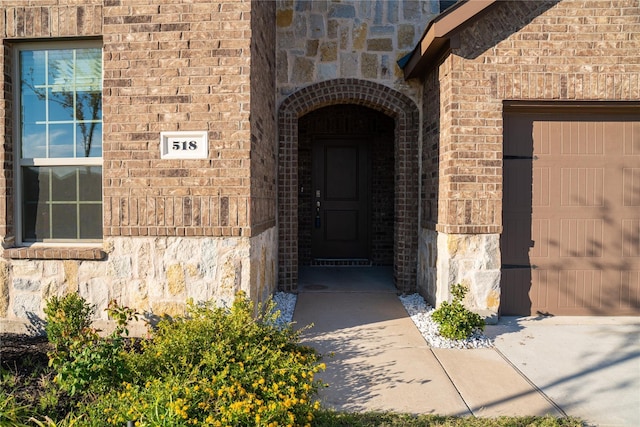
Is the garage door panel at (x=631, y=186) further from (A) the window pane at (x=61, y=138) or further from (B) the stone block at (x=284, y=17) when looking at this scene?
(A) the window pane at (x=61, y=138)

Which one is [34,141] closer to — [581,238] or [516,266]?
[516,266]

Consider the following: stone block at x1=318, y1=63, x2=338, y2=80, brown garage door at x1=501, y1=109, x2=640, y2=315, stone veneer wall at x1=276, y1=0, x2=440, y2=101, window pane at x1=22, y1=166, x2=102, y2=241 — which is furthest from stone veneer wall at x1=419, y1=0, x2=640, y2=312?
window pane at x1=22, y1=166, x2=102, y2=241

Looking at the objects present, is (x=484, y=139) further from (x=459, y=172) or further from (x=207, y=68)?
(x=207, y=68)

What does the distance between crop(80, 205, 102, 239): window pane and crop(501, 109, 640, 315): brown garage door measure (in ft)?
14.6

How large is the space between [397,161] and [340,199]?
7.12 feet

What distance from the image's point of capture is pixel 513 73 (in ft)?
15.1

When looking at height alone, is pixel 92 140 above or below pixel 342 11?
below

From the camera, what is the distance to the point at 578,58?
15.0ft

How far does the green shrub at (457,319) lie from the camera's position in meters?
4.18

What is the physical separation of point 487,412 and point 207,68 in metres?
3.65

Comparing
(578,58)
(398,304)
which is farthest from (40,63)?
(578,58)

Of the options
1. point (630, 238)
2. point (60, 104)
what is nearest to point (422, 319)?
point (630, 238)

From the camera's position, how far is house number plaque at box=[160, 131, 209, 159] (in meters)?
3.88

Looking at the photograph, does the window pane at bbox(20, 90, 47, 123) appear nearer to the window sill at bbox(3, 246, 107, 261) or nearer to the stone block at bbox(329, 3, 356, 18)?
A: the window sill at bbox(3, 246, 107, 261)
